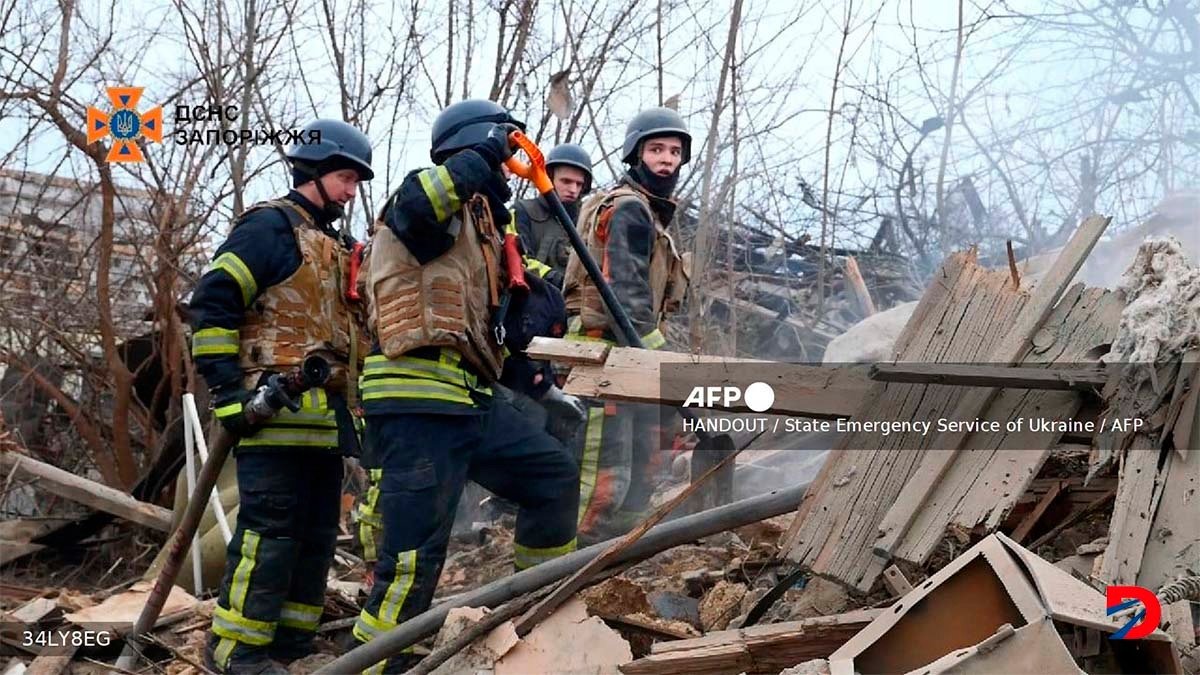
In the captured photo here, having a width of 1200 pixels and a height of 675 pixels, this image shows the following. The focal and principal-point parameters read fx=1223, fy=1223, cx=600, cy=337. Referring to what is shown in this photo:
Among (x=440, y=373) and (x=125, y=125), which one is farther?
(x=125, y=125)

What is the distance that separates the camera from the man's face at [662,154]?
18.1 feet

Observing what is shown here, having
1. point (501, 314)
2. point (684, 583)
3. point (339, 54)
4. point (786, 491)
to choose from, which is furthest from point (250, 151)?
point (786, 491)

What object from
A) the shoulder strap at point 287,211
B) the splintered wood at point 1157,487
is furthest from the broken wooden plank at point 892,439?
the shoulder strap at point 287,211

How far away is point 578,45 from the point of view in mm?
8773

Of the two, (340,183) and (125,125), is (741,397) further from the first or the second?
(125,125)

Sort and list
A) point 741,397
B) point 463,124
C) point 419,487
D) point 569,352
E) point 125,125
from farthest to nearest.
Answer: point 125,125, point 463,124, point 419,487, point 569,352, point 741,397

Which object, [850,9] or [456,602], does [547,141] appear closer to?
[850,9]

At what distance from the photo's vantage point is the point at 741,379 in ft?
10.9

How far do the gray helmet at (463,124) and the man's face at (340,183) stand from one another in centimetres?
69

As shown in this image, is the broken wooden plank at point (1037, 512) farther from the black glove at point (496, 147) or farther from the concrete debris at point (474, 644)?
the black glove at point (496, 147)

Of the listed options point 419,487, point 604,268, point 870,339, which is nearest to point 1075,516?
point 419,487

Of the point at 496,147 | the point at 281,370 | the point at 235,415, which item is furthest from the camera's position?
the point at 281,370

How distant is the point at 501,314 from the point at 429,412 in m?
0.49

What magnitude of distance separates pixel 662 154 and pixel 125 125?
422 centimetres
